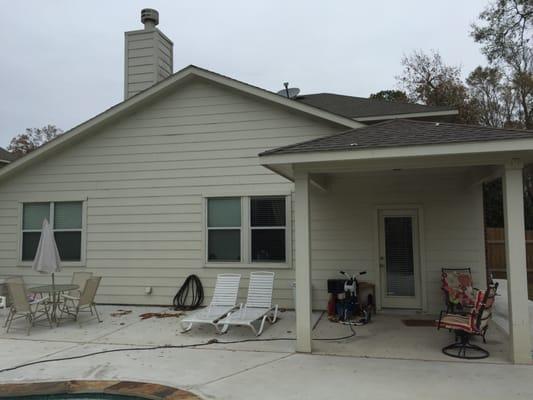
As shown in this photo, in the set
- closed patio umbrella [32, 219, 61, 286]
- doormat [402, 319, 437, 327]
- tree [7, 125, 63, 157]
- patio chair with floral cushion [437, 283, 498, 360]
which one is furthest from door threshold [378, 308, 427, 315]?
tree [7, 125, 63, 157]

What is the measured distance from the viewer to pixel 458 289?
7496 millimetres

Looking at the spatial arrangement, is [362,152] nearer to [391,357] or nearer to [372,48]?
[391,357]

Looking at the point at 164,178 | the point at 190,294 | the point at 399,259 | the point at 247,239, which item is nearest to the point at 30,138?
the point at 164,178

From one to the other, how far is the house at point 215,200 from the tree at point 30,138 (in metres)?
31.5

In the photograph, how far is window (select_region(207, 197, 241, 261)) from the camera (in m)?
8.91

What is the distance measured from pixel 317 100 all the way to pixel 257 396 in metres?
9.49

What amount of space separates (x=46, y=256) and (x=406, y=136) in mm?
5896

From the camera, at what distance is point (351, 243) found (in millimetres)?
8359

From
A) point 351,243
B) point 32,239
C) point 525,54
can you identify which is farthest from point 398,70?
point 32,239

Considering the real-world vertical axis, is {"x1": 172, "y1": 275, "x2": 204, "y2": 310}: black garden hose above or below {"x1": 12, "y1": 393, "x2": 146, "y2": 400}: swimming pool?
above

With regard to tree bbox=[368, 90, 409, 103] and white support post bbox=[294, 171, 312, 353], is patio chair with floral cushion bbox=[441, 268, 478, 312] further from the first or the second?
tree bbox=[368, 90, 409, 103]

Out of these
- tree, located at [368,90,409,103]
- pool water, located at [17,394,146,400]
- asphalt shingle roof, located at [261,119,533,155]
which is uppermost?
tree, located at [368,90,409,103]

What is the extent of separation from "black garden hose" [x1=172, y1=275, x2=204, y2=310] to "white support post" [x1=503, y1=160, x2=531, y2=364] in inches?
220

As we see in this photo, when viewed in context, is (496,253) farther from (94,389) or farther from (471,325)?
(94,389)
